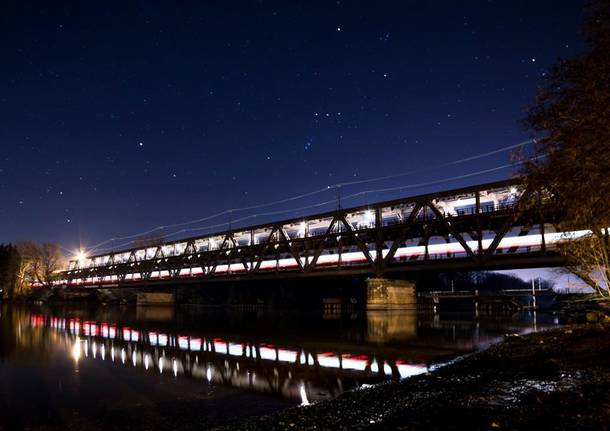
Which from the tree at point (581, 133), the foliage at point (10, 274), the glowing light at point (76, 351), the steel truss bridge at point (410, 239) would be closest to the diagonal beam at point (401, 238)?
the steel truss bridge at point (410, 239)

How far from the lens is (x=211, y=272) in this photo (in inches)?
2906

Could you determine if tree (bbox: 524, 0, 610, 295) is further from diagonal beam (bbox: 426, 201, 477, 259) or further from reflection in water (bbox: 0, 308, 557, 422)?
diagonal beam (bbox: 426, 201, 477, 259)

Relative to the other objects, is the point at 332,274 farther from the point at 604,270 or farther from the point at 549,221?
the point at 604,270

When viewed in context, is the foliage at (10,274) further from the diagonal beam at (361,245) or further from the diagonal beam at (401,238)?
the diagonal beam at (401,238)

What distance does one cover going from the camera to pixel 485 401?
22.0 feet

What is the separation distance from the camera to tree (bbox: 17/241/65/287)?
302ft

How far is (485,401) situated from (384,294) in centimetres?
4323

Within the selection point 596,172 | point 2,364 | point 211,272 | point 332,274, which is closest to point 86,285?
point 211,272

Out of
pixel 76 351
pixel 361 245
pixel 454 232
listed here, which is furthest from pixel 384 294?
pixel 76 351

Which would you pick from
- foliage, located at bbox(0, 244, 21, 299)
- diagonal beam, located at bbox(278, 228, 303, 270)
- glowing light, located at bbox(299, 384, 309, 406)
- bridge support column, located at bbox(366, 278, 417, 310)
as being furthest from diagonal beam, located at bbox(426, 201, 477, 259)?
foliage, located at bbox(0, 244, 21, 299)

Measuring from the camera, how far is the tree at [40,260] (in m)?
92.2

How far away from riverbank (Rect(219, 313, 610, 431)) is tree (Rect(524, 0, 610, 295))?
3.54 meters

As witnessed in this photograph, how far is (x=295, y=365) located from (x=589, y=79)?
11.1 metres

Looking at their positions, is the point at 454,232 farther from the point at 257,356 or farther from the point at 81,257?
the point at 81,257
